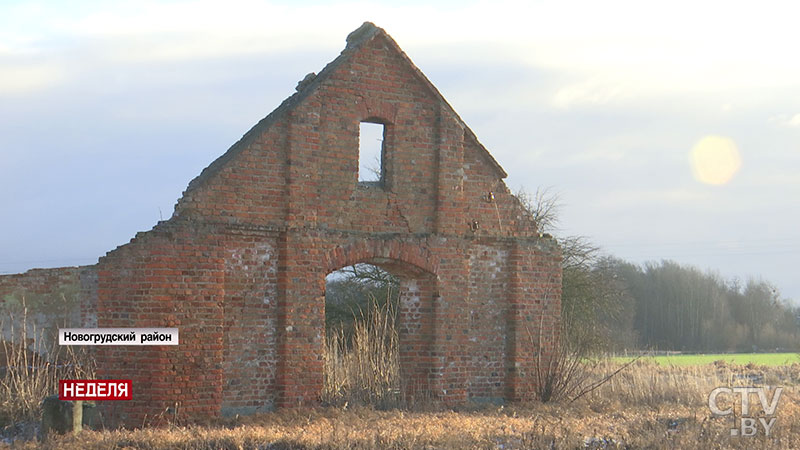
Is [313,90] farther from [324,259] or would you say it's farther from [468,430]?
[468,430]

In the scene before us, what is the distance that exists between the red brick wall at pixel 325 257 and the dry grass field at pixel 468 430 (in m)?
0.64

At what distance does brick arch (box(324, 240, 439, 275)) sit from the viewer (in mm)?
12219

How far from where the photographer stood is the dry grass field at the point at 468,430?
9461 millimetres

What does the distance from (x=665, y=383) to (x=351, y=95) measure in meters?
9.00

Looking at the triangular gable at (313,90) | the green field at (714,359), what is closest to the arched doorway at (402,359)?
the triangular gable at (313,90)

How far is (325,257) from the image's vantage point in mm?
12141

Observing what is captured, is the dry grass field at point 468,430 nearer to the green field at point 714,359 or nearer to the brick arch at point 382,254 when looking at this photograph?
the brick arch at point 382,254

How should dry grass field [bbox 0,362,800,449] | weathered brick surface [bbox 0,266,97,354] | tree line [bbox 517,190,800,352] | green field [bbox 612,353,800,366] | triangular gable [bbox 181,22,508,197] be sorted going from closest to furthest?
1. dry grass field [bbox 0,362,800,449]
2. weathered brick surface [bbox 0,266,97,354]
3. triangular gable [bbox 181,22,508,197]
4. green field [bbox 612,353,800,366]
5. tree line [bbox 517,190,800,352]

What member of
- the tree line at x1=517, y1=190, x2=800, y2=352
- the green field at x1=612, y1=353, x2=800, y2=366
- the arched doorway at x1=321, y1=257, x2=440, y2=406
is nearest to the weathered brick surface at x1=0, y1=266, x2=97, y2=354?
the arched doorway at x1=321, y1=257, x2=440, y2=406

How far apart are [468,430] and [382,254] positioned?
312 centimetres

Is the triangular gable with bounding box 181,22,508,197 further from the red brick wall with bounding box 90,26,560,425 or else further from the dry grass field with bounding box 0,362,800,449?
the dry grass field with bounding box 0,362,800,449

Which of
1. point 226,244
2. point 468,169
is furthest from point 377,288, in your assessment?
point 226,244

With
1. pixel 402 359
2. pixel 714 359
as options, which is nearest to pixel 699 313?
pixel 714 359

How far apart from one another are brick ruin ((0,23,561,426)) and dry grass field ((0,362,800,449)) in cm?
58
